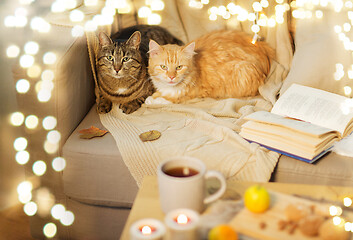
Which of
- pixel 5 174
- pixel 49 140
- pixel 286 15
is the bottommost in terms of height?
pixel 5 174

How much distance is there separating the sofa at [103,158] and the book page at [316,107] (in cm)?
7

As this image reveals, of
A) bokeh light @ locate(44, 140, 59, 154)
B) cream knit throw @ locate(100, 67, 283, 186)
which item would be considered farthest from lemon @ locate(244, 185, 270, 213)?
bokeh light @ locate(44, 140, 59, 154)

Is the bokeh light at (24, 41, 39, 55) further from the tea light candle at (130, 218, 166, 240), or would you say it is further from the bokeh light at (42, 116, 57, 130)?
the tea light candle at (130, 218, 166, 240)

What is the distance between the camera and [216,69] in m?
1.84

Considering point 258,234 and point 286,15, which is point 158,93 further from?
point 258,234

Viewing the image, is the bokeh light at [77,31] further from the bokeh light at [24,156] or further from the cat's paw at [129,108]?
the bokeh light at [24,156]

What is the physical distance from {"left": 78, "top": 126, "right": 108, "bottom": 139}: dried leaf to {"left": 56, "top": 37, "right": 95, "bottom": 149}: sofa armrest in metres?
0.07

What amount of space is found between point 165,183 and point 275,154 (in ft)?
1.87

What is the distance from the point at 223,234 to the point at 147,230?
0.17 m

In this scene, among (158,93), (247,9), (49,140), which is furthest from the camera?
(247,9)

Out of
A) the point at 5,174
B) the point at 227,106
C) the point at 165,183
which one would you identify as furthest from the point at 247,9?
the point at 5,174

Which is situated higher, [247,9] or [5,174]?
[247,9]

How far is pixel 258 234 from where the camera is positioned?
2.66ft

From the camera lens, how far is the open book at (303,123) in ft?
3.99
